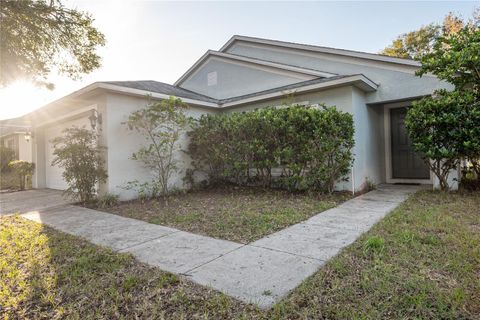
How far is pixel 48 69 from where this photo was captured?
8.25 meters

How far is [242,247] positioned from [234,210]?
2.17m

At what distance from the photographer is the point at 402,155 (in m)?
8.92

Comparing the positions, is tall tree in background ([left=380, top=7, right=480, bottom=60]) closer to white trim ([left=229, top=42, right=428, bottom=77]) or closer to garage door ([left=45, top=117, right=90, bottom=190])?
white trim ([left=229, top=42, right=428, bottom=77])

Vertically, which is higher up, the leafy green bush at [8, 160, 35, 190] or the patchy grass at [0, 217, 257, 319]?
the leafy green bush at [8, 160, 35, 190]

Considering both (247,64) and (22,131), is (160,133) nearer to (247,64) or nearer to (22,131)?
(247,64)

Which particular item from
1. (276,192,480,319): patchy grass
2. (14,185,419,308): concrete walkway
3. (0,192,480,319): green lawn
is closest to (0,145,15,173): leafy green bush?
(14,185,419,308): concrete walkway

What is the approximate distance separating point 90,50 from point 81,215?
5.66 meters

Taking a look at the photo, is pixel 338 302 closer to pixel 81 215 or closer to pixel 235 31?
pixel 81 215

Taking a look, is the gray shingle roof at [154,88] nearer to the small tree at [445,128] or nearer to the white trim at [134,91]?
the white trim at [134,91]

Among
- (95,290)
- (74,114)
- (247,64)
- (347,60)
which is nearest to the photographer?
(95,290)

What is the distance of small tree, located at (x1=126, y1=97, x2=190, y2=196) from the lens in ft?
24.0

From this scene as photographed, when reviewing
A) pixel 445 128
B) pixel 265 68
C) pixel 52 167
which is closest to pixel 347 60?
pixel 265 68

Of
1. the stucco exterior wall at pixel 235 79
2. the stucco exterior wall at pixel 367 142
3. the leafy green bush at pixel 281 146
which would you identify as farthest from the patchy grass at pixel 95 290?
the stucco exterior wall at pixel 235 79

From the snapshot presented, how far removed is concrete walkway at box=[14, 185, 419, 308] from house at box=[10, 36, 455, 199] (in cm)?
233
